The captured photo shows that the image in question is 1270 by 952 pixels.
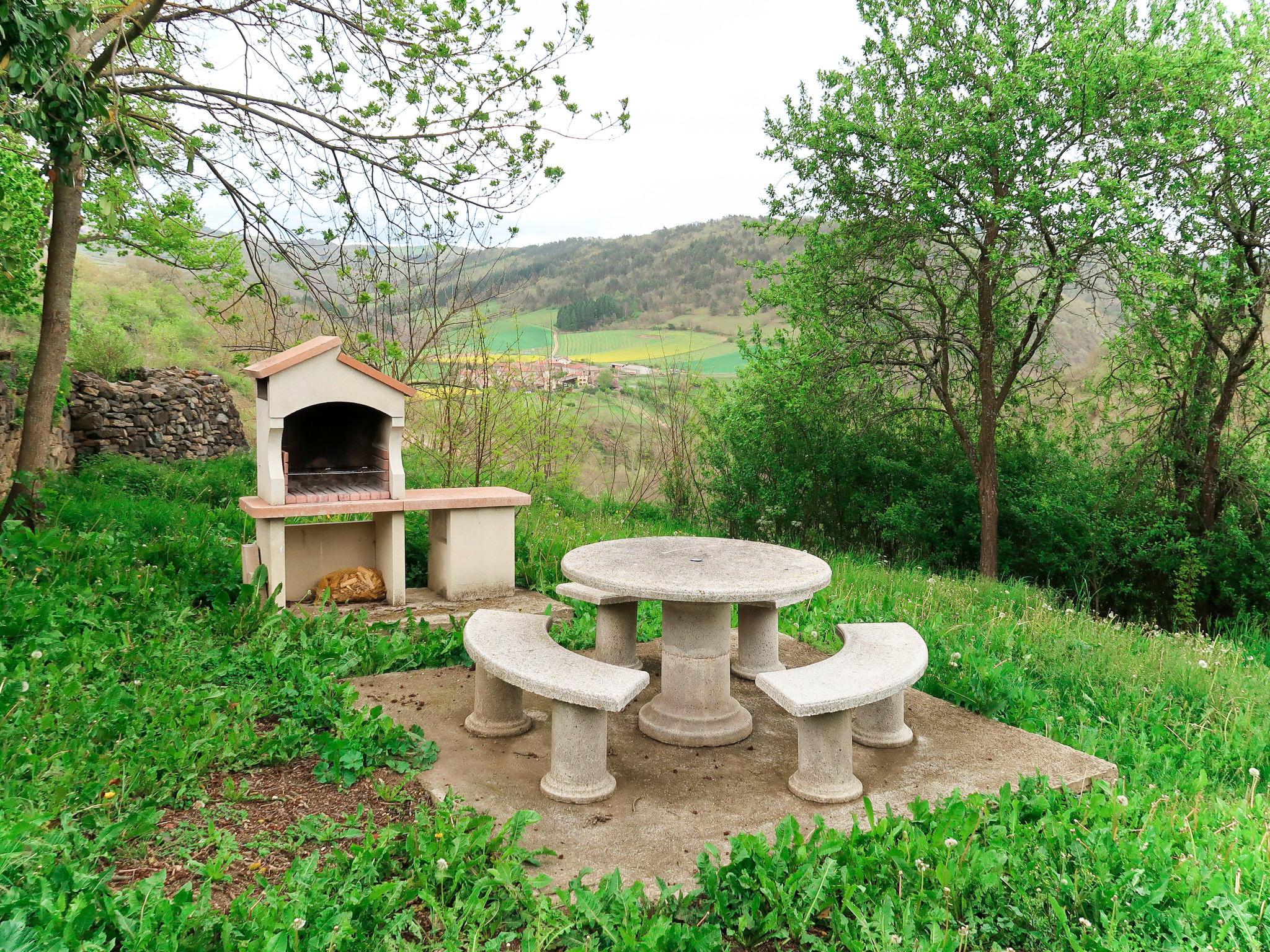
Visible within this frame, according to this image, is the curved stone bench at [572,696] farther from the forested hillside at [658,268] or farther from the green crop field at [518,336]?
the forested hillside at [658,268]

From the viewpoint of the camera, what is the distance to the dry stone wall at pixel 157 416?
41.3ft

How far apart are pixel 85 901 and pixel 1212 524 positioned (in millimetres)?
11613

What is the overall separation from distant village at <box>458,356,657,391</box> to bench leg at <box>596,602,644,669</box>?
17.9 ft

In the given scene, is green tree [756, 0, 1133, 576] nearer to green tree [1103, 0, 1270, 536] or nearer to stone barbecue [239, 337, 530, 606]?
green tree [1103, 0, 1270, 536]

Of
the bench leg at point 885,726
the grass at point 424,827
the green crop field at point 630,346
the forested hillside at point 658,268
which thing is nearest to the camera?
the grass at point 424,827

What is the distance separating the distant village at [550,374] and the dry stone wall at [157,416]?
6.56m

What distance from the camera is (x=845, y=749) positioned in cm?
353

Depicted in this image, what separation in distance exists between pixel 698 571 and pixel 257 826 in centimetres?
224

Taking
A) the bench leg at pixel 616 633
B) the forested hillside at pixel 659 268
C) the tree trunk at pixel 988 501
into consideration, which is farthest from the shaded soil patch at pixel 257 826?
the forested hillside at pixel 659 268

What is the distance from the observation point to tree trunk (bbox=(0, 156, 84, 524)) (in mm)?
6508

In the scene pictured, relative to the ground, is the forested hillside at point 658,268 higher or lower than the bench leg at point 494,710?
higher

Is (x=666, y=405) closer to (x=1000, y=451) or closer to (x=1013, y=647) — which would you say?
(x=1000, y=451)

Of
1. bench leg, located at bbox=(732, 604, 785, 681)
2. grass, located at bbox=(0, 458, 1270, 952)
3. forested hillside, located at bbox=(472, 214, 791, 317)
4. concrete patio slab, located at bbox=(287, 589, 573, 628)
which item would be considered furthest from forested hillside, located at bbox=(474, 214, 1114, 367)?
grass, located at bbox=(0, 458, 1270, 952)

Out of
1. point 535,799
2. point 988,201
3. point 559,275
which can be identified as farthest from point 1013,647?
point 559,275
